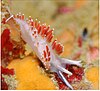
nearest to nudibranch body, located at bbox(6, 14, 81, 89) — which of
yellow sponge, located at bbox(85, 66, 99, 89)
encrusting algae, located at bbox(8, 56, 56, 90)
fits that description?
encrusting algae, located at bbox(8, 56, 56, 90)

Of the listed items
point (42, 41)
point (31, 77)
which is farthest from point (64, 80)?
point (42, 41)

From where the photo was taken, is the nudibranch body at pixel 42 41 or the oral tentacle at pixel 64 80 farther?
the oral tentacle at pixel 64 80

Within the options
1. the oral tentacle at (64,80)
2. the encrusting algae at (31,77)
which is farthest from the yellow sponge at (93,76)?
the encrusting algae at (31,77)

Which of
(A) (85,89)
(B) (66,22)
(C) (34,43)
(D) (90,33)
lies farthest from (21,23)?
(B) (66,22)

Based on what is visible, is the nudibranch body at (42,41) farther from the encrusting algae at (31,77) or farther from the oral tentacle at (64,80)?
the encrusting algae at (31,77)

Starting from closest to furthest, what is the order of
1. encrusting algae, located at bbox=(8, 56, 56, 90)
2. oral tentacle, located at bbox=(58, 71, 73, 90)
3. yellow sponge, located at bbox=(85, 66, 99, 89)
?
encrusting algae, located at bbox=(8, 56, 56, 90)
oral tentacle, located at bbox=(58, 71, 73, 90)
yellow sponge, located at bbox=(85, 66, 99, 89)

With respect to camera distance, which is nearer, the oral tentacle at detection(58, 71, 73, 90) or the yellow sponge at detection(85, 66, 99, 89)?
the oral tentacle at detection(58, 71, 73, 90)

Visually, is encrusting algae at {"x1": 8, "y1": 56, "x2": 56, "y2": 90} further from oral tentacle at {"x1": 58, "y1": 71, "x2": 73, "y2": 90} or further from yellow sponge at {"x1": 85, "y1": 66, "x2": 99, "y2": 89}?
yellow sponge at {"x1": 85, "y1": 66, "x2": 99, "y2": 89}

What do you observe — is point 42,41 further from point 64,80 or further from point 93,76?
point 93,76

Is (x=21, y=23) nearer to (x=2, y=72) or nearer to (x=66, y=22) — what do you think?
(x=2, y=72)
